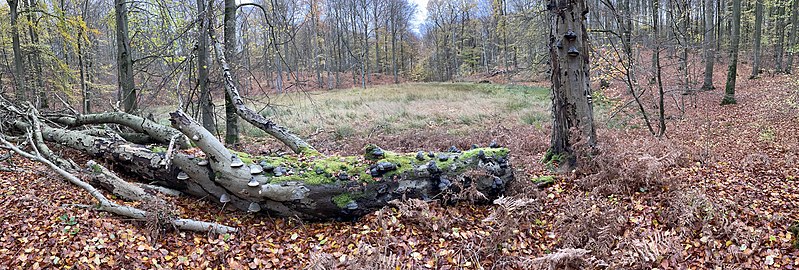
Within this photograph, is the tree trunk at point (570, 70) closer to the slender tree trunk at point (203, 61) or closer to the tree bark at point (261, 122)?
the tree bark at point (261, 122)

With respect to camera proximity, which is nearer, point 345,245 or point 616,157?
point 345,245

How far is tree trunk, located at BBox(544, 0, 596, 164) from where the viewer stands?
5.27 metres

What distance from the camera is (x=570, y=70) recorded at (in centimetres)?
533

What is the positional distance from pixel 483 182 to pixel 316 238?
198cm

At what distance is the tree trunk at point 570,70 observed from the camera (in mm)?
5273

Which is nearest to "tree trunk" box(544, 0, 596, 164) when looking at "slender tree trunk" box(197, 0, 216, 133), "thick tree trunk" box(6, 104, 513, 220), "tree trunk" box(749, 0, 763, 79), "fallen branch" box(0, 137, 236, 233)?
"thick tree trunk" box(6, 104, 513, 220)

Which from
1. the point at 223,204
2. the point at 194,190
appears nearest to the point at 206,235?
the point at 223,204

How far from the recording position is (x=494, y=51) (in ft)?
158

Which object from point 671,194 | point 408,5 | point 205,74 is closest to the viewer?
point 671,194

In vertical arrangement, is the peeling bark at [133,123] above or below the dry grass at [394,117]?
above

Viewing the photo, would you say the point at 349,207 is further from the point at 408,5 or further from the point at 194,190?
the point at 408,5

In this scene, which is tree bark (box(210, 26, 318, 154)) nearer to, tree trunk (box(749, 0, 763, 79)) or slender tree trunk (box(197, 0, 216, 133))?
slender tree trunk (box(197, 0, 216, 133))

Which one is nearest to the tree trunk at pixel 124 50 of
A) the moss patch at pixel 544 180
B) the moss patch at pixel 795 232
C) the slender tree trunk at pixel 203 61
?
the slender tree trunk at pixel 203 61

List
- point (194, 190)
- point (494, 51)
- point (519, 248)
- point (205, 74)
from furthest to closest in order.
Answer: point (494, 51) < point (205, 74) < point (194, 190) < point (519, 248)
